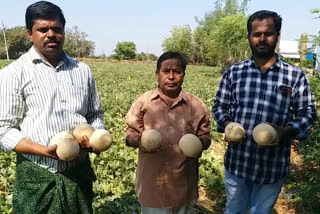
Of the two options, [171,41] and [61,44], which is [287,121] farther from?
[171,41]

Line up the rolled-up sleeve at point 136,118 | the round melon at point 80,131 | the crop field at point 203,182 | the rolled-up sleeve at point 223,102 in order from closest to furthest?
the round melon at point 80,131
the rolled-up sleeve at point 136,118
the rolled-up sleeve at point 223,102
the crop field at point 203,182

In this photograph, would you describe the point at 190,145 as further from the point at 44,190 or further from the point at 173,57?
the point at 44,190

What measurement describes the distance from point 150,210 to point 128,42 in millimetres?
80570

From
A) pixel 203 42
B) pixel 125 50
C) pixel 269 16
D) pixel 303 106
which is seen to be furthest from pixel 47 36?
pixel 125 50

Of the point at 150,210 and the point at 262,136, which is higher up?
the point at 262,136

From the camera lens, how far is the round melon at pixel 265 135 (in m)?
2.50

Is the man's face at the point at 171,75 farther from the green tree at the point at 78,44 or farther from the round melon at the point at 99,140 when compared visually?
the green tree at the point at 78,44

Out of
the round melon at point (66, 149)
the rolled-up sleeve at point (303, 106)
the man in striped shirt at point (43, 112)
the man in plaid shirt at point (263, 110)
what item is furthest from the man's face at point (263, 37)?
the round melon at point (66, 149)

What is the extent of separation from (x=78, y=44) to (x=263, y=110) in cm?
7774

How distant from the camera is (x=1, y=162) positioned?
544 cm

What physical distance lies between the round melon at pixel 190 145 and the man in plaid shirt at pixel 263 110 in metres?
0.36

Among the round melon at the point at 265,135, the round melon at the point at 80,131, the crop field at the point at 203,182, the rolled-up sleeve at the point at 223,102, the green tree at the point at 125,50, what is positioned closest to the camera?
the round melon at the point at 80,131

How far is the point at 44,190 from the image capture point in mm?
2371

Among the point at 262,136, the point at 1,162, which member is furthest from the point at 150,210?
the point at 1,162
